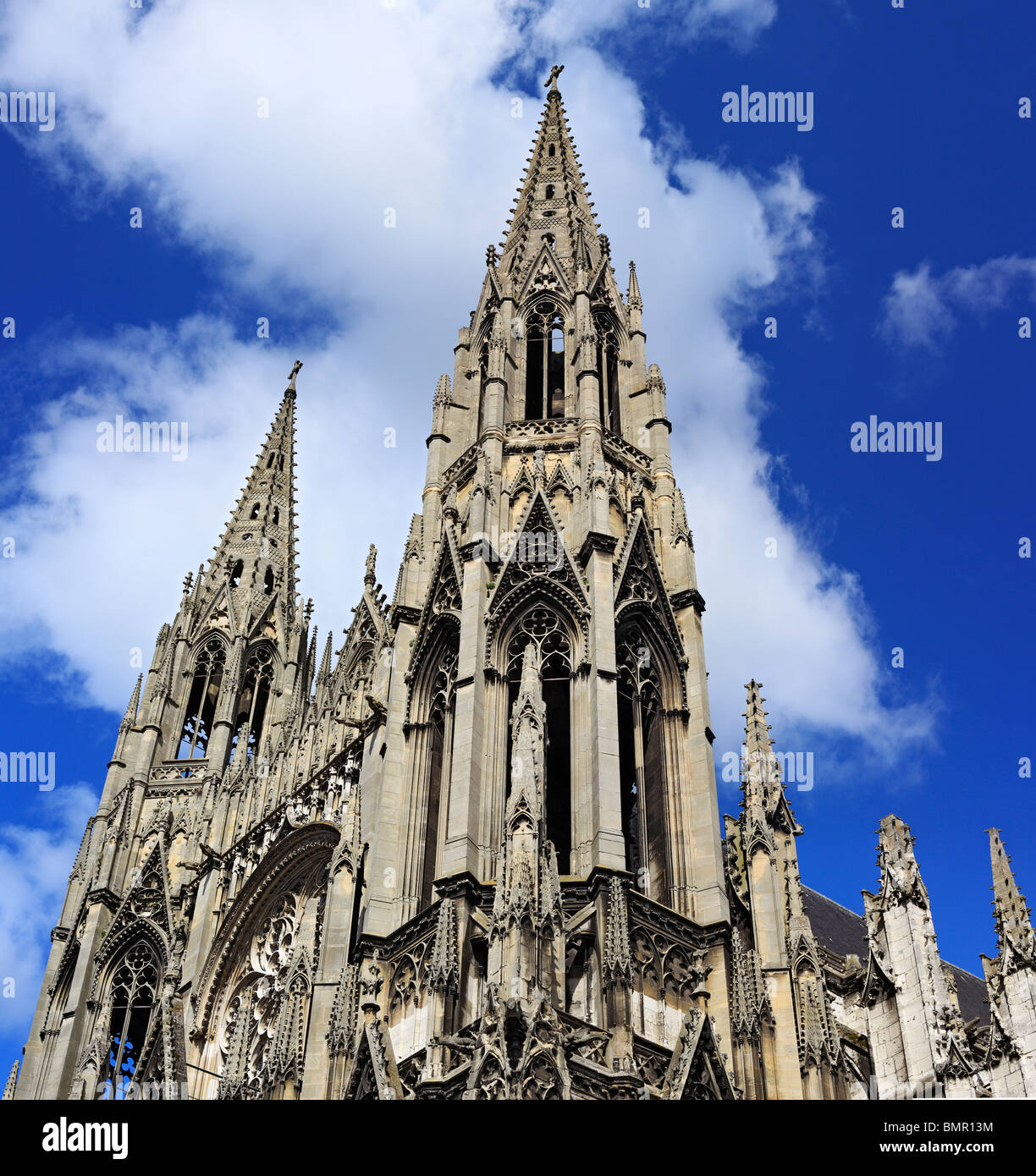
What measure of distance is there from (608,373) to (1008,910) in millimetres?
14892

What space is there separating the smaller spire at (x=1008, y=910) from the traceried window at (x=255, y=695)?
78.9 feet

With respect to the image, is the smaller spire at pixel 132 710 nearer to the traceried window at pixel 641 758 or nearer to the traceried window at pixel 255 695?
the traceried window at pixel 255 695

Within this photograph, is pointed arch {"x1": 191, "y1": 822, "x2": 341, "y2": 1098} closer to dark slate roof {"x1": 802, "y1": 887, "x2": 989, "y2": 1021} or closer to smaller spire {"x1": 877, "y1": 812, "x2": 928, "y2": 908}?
smaller spire {"x1": 877, "y1": 812, "x2": 928, "y2": 908}

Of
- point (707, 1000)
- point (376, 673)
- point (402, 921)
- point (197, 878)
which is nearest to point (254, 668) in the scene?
point (197, 878)

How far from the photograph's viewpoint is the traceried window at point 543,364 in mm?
29125

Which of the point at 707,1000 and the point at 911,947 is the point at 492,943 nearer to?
the point at 707,1000

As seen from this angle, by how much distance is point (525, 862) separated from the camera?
1734 centimetres

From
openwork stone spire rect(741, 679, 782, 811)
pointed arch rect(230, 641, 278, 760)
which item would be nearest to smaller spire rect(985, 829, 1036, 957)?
openwork stone spire rect(741, 679, 782, 811)

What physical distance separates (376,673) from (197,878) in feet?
28.5

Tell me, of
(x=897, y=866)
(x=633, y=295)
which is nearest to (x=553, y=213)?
(x=633, y=295)

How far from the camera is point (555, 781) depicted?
25281 mm

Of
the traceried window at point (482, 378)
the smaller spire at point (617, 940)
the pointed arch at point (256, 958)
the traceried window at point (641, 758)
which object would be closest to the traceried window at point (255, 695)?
the pointed arch at point (256, 958)

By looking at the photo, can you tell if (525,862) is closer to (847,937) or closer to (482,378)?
(482,378)

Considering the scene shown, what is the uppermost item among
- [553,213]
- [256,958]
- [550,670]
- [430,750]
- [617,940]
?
[553,213]
